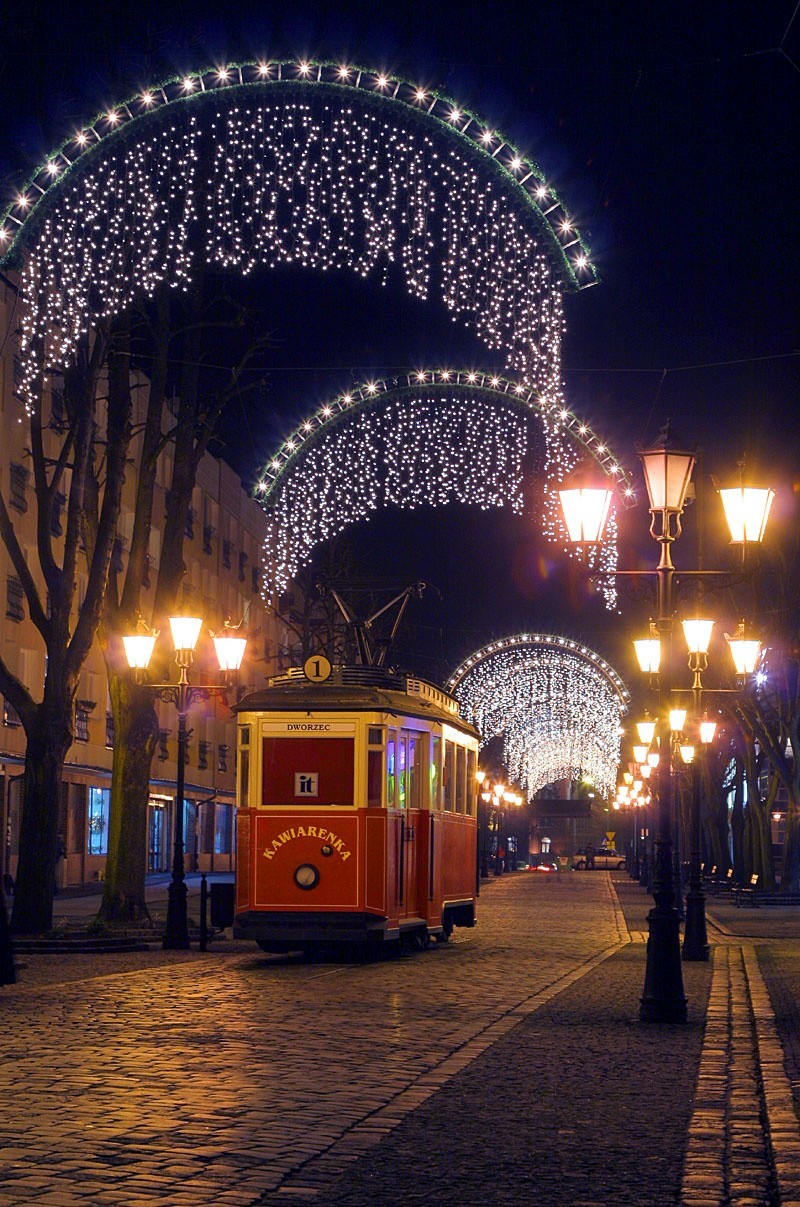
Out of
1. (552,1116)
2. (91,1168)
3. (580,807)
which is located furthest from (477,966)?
(580,807)

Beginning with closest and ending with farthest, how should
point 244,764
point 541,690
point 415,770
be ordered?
1. point 244,764
2. point 415,770
3. point 541,690

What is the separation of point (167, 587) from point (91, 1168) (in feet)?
63.2

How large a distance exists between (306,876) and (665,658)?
20.5 feet

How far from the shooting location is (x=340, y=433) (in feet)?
83.7

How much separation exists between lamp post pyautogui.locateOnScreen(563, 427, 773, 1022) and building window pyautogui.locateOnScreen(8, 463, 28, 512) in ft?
85.5

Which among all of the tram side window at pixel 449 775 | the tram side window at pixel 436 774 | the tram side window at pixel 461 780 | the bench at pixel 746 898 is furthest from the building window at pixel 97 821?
the tram side window at pixel 436 774

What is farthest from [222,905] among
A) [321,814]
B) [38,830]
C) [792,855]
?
[792,855]

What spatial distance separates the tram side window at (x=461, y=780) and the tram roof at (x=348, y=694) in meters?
2.41

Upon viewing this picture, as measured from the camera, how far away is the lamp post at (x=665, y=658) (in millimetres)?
13328

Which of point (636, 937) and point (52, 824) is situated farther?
point (636, 937)

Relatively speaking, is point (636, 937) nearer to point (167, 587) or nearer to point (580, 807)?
point (167, 587)

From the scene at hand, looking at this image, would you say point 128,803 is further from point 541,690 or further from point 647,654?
point 541,690

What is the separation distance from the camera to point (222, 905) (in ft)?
74.7

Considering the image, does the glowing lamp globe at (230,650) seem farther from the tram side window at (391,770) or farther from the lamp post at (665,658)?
the lamp post at (665,658)
